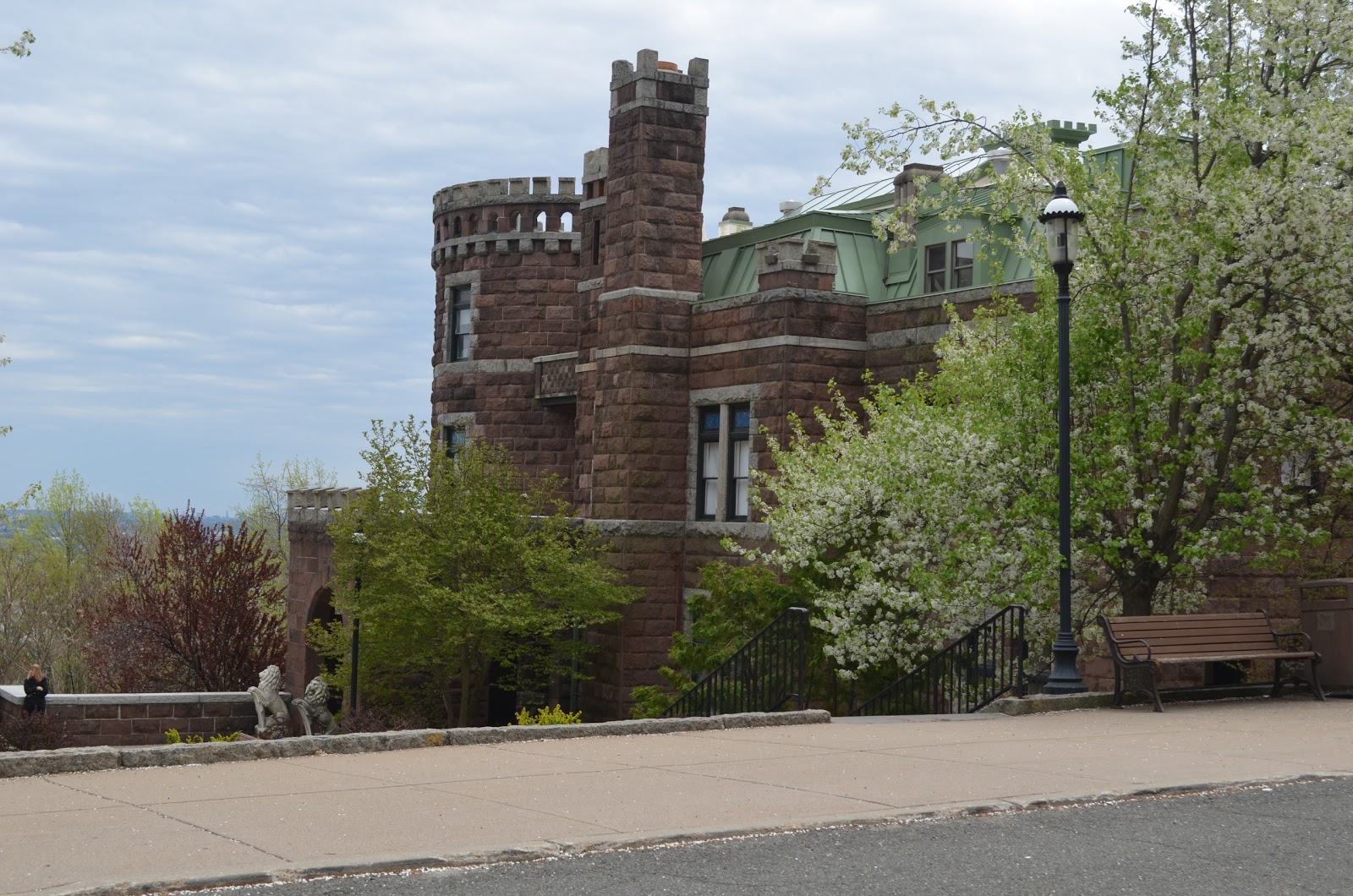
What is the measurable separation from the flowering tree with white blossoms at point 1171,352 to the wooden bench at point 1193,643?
0.98 meters

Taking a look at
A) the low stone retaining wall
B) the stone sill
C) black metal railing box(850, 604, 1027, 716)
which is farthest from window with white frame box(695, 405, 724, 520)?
the low stone retaining wall

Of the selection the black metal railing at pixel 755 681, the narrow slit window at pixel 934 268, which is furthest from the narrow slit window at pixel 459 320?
the black metal railing at pixel 755 681

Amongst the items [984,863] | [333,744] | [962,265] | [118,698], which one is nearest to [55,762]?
[333,744]

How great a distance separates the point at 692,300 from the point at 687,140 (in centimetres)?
283

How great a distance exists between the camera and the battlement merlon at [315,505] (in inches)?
1373

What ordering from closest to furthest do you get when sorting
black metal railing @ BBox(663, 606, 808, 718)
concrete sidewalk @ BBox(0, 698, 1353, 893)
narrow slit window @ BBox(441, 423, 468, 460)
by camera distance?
concrete sidewalk @ BBox(0, 698, 1353, 893), black metal railing @ BBox(663, 606, 808, 718), narrow slit window @ BBox(441, 423, 468, 460)

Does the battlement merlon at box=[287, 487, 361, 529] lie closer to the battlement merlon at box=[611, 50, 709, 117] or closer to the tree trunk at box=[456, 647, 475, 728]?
the tree trunk at box=[456, 647, 475, 728]

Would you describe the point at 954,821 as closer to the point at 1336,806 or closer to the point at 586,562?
the point at 1336,806

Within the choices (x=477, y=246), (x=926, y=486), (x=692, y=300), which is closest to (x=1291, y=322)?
(x=926, y=486)

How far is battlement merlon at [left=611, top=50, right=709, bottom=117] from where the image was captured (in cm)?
2678

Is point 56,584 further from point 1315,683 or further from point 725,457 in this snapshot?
point 1315,683

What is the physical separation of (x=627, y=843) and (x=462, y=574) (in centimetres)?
1940

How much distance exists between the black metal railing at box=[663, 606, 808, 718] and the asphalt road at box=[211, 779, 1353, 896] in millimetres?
9393

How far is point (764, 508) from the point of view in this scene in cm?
2234
